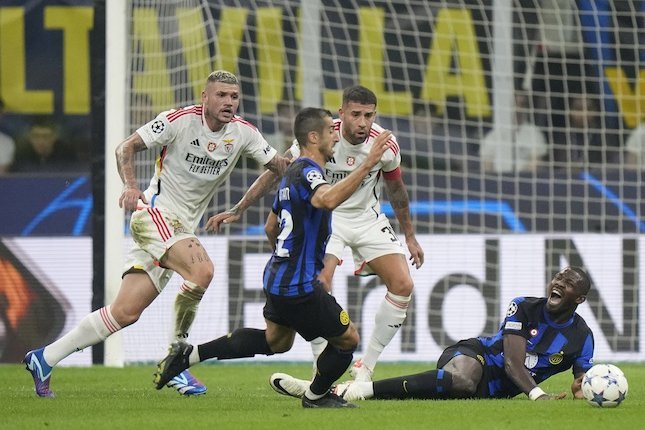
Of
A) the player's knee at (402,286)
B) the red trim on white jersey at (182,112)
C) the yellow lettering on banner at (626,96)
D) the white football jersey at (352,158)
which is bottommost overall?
A: the player's knee at (402,286)

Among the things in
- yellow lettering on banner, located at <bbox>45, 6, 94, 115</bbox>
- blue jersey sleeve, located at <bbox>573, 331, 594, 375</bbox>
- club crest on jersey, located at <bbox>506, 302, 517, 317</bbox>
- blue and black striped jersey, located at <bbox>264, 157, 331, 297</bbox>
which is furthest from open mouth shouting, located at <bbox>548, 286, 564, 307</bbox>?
yellow lettering on banner, located at <bbox>45, 6, 94, 115</bbox>

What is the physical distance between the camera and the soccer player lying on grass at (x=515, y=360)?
8.24m

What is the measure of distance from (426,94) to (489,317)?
2707 mm

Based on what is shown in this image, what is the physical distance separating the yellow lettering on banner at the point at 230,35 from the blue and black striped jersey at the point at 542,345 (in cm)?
578

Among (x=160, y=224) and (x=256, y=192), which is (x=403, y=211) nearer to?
(x=256, y=192)

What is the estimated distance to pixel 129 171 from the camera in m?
8.58

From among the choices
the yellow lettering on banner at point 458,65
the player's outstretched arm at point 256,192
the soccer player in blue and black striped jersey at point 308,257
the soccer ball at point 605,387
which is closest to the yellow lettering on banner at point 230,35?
the yellow lettering on banner at point 458,65

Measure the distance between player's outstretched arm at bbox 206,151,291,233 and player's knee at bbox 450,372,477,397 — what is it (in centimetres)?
187

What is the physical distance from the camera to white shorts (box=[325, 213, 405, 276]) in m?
9.28

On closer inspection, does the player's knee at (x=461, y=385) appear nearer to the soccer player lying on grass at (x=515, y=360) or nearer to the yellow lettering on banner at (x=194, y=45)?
the soccer player lying on grass at (x=515, y=360)

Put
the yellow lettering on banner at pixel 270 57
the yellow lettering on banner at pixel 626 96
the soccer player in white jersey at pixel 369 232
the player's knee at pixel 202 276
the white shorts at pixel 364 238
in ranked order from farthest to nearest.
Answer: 1. the yellow lettering on banner at pixel 626 96
2. the yellow lettering on banner at pixel 270 57
3. the white shorts at pixel 364 238
4. the soccer player in white jersey at pixel 369 232
5. the player's knee at pixel 202 276

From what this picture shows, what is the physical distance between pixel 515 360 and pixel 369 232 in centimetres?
158

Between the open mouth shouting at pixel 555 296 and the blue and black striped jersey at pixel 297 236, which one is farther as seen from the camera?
the open mouth shouting at pixel 555 296

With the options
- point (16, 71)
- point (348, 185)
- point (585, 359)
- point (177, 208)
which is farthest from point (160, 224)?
point (16, 71)
